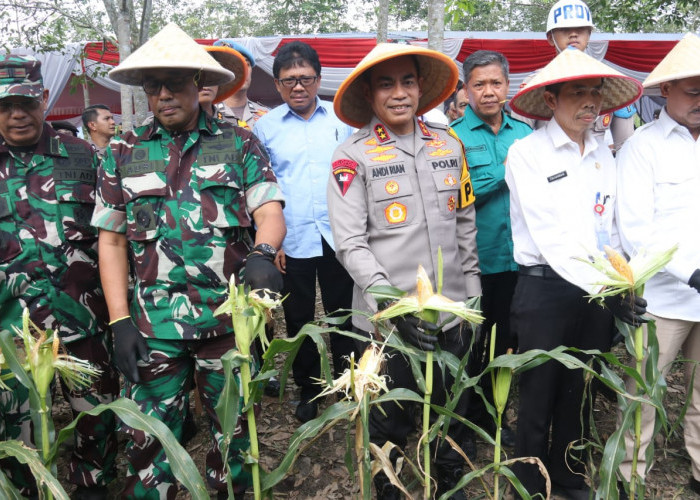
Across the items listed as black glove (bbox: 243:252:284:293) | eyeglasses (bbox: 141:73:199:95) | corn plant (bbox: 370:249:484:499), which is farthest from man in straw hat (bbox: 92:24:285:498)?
corn plant (bbox: 370:249:484:499)

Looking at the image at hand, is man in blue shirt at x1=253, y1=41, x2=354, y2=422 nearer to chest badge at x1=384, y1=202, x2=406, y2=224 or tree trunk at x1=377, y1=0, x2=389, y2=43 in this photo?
chest badge at x1=384, y1=202, x2=406, y2=224

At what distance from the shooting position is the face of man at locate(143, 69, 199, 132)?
2371 mm

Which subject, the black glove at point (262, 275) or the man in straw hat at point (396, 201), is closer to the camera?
the black glove at point (262, 275)

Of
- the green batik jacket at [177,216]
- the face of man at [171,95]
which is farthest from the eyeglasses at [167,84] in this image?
the green batik jacket at [177,216]

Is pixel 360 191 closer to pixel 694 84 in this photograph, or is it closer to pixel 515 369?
pixel 515 369

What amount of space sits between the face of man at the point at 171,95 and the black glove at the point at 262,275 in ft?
2.42

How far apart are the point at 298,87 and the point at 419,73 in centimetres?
92

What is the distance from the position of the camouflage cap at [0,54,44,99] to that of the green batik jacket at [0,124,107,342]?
23cm

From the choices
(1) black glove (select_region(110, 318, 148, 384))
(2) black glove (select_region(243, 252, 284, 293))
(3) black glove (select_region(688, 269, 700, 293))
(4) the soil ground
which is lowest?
(4) the soil ground

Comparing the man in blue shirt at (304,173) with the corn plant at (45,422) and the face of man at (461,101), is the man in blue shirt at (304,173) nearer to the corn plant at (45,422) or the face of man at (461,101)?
the face of man at (461,101)

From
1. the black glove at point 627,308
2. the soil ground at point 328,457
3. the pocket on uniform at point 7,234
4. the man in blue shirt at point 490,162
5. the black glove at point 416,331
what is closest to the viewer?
the black glove at point 416,331

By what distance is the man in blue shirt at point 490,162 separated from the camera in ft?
10.5

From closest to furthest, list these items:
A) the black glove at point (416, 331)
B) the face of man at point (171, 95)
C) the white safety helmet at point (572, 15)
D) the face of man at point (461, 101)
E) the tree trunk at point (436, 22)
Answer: the black glove at point (416, 331) < the face of man at point (171, 95) < the white safety helmet at point (572, 15) < the face of man at point (461, 101) < the tree trunk at point (436, 22)

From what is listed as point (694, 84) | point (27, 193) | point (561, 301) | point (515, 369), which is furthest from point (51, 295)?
point (694, 84)
